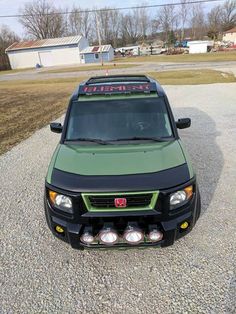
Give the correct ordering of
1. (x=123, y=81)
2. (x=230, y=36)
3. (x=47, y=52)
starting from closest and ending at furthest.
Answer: (x=123, y=81), (x=47, y=52), (x=230, y=36)

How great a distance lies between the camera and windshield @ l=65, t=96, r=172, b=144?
3.70 metres

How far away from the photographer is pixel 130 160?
10.2 ft

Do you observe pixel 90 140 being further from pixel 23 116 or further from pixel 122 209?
pixel 23 116

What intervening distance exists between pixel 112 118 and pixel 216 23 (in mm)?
102323

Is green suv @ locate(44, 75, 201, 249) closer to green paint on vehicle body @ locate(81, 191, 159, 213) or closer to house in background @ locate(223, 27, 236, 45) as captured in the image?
green paint on vehicle body @ locate(81, 191, 159, 213)

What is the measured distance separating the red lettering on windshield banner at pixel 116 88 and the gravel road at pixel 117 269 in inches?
75.8

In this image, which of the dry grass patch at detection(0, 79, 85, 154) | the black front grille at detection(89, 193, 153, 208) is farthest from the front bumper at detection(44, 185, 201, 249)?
the dry grass patch at detection(0, 79, 85, 154)

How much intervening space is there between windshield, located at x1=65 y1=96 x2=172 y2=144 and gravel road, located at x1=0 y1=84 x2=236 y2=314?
1.37 metres

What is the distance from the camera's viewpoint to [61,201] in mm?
2902

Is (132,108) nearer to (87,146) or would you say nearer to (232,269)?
(87,146)

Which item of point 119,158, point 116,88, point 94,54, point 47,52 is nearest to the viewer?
point 119,158

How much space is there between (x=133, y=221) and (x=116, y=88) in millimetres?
2148

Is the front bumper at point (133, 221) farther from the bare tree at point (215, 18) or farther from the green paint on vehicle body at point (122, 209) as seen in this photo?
the bare tree at point (215, 18)

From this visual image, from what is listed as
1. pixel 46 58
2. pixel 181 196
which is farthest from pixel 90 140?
pixel 46 58
